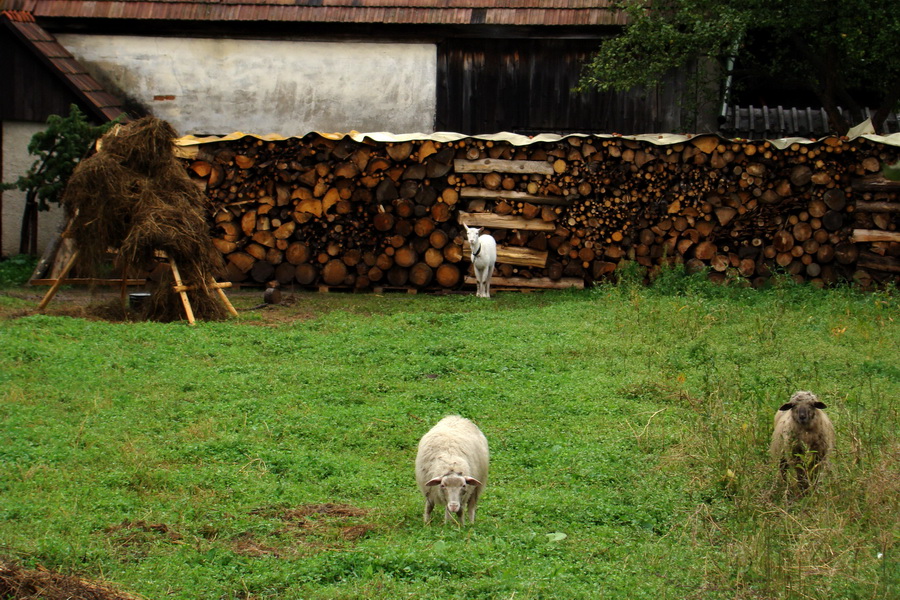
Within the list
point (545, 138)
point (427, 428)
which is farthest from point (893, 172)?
point (545, 138)

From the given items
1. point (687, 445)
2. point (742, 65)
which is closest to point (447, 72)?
point (742, 65)

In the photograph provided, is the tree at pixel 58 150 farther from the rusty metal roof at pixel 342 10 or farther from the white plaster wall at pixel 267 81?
the rusty metal roof at pixel 342 10

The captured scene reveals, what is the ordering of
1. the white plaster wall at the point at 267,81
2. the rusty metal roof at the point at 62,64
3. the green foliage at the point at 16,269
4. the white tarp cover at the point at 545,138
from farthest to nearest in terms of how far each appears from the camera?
the white plaster wall at the point at 267,81, the rusty metal roof at the point at 62,64, the green foliage at the point at 16,269, the white tarp cover at the point at 545,138

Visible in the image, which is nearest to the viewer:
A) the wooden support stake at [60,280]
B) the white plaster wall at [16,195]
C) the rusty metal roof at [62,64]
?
the wooden support stake at [60,280]

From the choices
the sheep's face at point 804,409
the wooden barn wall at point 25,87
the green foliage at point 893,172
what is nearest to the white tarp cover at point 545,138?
the wooden barn wall at point 25,87

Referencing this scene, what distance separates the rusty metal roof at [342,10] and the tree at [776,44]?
126 centimetres

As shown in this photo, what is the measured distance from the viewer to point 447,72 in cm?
1881

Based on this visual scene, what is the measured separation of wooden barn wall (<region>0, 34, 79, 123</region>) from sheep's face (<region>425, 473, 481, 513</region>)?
1475 centimetres

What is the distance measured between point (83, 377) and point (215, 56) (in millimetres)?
11416

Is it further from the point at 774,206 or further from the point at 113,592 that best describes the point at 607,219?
the point at 113,592

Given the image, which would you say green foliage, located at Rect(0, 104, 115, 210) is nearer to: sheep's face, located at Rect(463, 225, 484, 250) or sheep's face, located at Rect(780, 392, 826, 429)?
sheep's face, located at Rect(463, 225, 484, 250)

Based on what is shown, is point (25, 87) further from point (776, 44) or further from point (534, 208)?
point (776, 44)

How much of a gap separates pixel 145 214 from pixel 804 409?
8414mm

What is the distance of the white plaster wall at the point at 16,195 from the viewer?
17.9 metres
